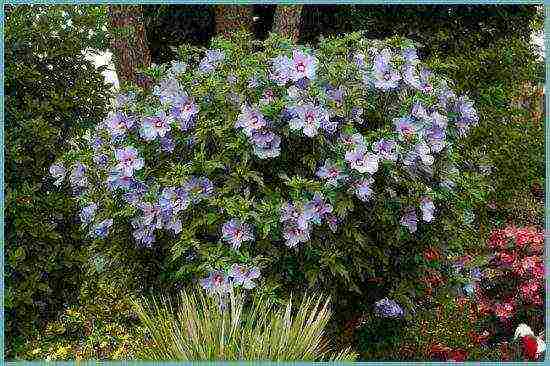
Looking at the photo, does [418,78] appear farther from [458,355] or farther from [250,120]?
[458,355]

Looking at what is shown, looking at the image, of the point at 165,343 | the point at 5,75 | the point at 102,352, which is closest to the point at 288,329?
the point at 165,343

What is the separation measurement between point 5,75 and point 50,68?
0.30 m

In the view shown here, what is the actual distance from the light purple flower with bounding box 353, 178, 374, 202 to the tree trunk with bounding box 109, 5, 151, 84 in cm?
235

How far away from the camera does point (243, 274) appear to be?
12.1ft

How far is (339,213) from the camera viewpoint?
3588 millimetres

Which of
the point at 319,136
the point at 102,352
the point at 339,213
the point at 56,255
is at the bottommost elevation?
the point at 102,352

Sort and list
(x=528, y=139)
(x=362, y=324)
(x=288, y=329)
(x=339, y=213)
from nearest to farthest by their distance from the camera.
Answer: (x=288, y=329)
(x=339, y=213)
(x=362, y=324)
(x=528, y=139)

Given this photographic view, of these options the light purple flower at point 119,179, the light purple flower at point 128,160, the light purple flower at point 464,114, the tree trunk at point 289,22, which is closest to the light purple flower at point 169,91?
the light purple flower at point 128,160

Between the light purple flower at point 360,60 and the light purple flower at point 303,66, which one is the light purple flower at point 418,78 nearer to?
the light purple flower at point 360,60

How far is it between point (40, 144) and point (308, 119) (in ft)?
7.25

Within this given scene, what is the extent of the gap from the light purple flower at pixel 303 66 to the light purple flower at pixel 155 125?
0.60 metres

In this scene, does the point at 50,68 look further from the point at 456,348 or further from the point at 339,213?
the point at 456,348

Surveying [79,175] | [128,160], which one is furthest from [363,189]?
[79,175]

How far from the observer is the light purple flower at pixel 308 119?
356 cm
